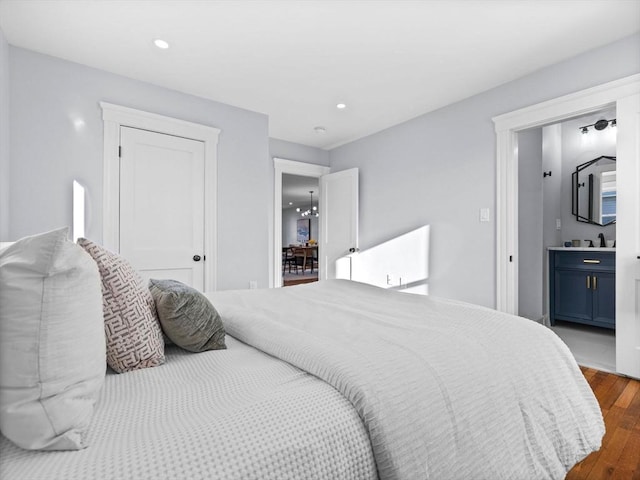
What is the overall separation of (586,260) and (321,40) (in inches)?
144

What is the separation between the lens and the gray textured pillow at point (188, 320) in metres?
1.09

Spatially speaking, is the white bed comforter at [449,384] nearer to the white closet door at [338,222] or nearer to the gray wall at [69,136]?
the gray wall at [69,136]

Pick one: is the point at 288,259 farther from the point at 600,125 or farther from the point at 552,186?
the point at 600,125

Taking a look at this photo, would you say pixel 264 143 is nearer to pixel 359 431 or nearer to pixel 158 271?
pixel 158 271

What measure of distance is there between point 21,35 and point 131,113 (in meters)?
0.82

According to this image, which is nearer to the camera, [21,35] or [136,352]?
[136,352]

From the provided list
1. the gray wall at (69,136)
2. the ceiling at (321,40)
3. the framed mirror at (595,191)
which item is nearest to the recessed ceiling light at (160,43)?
the ceiling at (321,40)

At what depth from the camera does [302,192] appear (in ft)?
33.0

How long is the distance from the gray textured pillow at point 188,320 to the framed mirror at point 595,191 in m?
4.80

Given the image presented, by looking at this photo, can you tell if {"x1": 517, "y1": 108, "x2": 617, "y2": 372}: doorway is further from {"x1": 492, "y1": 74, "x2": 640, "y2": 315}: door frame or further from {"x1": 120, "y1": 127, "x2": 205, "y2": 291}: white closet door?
{"x1": 120, "y1": 127, "x2": 205, "y2": 291}: white closet door

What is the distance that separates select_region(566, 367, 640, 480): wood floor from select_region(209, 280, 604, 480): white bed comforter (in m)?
0.43

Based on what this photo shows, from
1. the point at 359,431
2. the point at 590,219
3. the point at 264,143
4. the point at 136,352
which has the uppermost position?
the point at 264,143

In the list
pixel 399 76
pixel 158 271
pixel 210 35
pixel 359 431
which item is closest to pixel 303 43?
pixel 210 35

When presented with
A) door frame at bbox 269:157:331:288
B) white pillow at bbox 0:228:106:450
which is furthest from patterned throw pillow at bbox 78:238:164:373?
door frame at bbox 269:157:331:288
